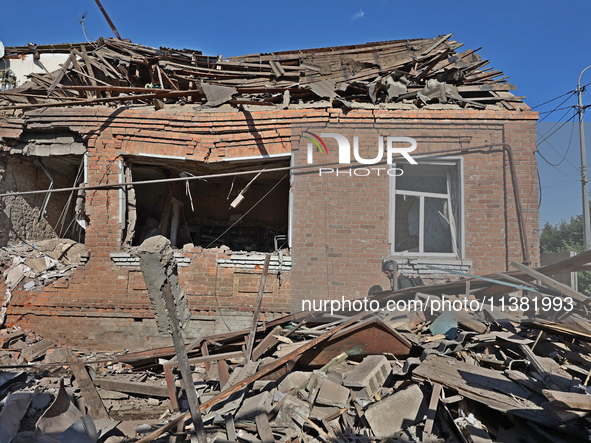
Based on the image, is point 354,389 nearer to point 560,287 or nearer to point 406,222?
point 560,287

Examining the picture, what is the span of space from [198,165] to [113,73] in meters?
2.82

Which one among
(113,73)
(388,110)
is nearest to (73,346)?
(113,73)

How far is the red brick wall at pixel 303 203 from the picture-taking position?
589cm

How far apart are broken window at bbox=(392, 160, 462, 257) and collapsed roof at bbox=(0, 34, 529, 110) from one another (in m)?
1.13

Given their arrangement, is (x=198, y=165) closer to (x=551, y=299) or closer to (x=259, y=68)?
(x=259, y=68)

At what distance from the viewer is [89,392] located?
4242 millimetres

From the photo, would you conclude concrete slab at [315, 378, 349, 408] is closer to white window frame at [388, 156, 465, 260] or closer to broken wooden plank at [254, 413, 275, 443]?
broken wooden plank at [254, 413, 275, 443]

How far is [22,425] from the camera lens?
12.6 feet

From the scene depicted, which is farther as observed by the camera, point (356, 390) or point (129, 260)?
point (129, 260)

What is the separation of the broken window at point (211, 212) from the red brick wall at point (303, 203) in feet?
4.28

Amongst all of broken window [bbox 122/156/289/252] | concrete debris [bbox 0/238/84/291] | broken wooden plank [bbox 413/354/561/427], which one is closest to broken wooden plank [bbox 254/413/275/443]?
broken wooden plank [bbox 413/354/561/427]

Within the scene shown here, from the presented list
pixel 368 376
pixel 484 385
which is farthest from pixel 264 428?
pixel 484 385

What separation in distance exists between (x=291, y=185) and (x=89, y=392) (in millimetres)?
3892

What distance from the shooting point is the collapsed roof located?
6266 millimetres
